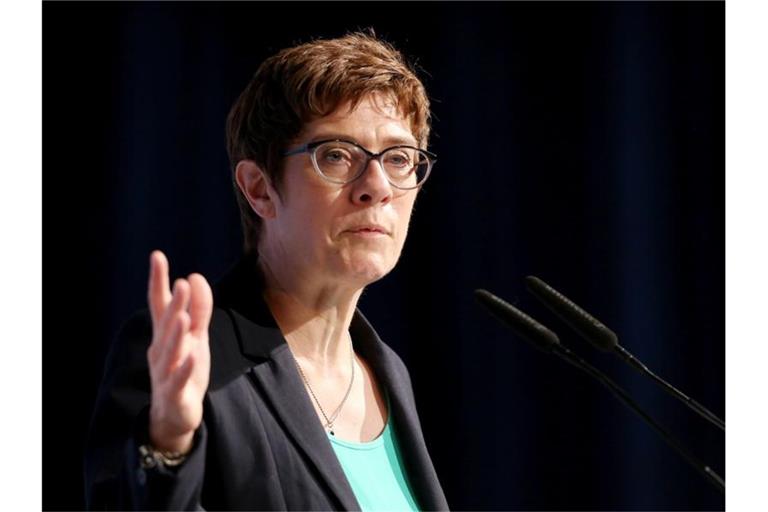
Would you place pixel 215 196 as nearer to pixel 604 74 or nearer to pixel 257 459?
pixel 604 74

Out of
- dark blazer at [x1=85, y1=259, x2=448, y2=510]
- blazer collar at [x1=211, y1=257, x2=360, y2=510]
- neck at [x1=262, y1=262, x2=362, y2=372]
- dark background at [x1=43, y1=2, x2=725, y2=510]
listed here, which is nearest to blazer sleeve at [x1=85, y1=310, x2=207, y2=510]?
dark blazer at [x1=85, y1=259, x2=448, y2=510]

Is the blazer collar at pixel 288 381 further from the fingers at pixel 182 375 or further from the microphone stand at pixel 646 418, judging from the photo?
the microphone stand at pixel 646 418

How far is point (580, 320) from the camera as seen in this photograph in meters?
1.23

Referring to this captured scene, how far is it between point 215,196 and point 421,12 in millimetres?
780

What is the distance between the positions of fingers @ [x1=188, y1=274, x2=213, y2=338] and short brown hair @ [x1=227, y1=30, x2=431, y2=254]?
0.40 m

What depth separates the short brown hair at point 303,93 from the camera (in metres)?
1.37

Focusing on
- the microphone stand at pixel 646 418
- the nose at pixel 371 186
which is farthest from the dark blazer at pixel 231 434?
the microphone stand at pixel 646 418

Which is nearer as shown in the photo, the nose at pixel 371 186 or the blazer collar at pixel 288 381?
Result: the blazer collar at pixel 288 381

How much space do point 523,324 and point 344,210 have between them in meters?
0.30

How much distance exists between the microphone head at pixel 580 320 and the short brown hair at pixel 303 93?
36cm

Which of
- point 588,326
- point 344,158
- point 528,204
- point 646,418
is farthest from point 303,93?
point 528,204

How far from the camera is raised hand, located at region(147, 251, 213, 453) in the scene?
3.23ft

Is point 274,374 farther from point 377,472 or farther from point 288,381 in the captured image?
point 377,472

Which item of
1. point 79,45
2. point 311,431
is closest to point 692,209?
point 79,45
